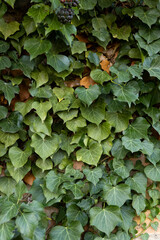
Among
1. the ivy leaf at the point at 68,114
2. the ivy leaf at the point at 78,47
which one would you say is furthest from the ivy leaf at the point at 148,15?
the ivy leaf at the point at 68,114

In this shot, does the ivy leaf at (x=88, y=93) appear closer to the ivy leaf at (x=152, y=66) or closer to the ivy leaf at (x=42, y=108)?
the ivy leaf at (x=42, y=108)

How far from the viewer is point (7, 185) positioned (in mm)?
1499

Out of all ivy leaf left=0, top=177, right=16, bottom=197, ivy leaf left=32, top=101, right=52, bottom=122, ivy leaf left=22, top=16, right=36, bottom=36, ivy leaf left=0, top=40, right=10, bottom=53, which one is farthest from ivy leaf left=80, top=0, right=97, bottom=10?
ivy leaf left=0, top=177, right=16, bottom=197

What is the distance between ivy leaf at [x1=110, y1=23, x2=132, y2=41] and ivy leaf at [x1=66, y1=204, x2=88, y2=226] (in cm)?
118

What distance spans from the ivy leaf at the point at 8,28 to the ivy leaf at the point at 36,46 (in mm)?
115

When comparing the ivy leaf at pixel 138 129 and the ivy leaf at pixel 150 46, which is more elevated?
the ivy leaf at pixel 150 46

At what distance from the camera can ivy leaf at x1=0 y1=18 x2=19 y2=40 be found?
137cm

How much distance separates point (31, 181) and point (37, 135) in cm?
35

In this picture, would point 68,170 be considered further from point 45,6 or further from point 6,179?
point 45,6

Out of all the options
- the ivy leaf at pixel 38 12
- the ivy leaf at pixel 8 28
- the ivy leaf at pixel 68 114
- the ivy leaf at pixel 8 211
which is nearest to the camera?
the ivy leaf at pixel 8 211

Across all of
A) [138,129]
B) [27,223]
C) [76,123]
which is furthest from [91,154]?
[27,223]

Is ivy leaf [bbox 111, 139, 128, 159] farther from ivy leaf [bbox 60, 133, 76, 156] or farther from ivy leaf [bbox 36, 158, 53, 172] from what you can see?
ivy leaf [bbox 36, 158, 53, 172]

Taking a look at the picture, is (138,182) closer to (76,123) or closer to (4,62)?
(76,123)

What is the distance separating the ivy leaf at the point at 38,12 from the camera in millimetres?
1272
